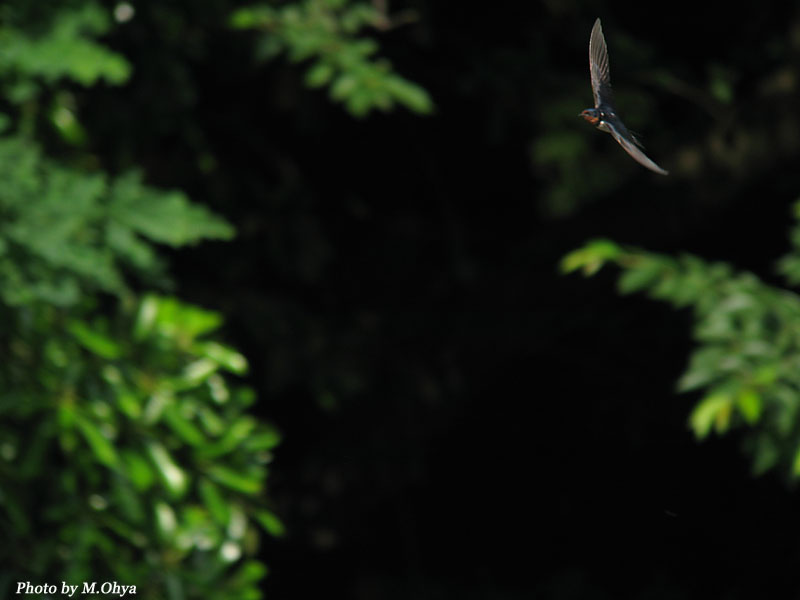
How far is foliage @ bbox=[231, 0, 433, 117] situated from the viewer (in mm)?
2039

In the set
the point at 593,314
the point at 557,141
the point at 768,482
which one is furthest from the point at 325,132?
the point at 768,482

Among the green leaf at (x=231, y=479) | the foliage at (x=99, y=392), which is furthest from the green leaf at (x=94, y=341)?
the green leaf at (x=231, y=479)

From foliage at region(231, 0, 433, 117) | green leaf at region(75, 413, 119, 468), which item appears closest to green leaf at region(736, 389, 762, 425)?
foliage at region(231, 0, 433, 117)

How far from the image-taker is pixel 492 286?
9.78ft

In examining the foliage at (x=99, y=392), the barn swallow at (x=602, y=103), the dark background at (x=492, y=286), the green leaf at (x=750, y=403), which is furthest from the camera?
the dark background at (x=492, y=286)

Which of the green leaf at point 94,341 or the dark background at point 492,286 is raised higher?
the dark background at point 492,286

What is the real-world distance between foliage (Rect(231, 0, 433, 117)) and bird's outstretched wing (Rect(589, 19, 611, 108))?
1.04 m

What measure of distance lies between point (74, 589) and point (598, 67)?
1375 millimetres

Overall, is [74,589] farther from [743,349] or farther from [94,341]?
[743,349]

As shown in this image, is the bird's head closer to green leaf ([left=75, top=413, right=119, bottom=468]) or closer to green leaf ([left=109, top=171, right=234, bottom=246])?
green leaf ([left=109, top=171, right=234, bottom=246])

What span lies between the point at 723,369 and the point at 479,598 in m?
1.70

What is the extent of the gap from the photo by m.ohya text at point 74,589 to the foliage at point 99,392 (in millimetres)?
14

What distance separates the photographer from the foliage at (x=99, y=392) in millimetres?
1709

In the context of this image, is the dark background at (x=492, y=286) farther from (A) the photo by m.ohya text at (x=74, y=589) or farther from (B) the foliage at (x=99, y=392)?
(A) the photo by m.ohya text at (x=74, y=589)
